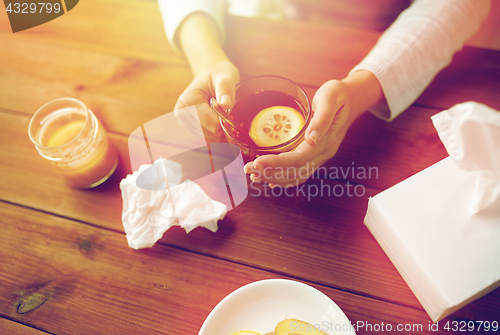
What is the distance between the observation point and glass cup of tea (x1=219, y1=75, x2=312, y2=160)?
1.74 ft

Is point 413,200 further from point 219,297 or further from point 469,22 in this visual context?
point 469,22

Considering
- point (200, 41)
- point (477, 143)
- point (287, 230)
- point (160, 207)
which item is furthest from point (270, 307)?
point (200, 41)

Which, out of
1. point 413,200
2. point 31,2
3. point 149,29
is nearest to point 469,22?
point 413,200

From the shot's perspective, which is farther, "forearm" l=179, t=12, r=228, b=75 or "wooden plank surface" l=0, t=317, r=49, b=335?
"forearm" l=179, t=12, r=228, b=75

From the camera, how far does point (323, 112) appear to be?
53 cm

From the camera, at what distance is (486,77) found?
68cm

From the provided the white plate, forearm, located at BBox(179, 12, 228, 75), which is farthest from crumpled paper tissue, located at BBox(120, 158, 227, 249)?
forearm, located at BBox(179, 12, 228, 75)

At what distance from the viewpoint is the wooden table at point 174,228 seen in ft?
1.78

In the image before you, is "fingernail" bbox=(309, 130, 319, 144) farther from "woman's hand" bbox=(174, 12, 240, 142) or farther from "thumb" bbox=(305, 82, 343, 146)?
"woman's hand" bbox=(174, 12, 240, 142)

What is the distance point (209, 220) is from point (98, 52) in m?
0.52

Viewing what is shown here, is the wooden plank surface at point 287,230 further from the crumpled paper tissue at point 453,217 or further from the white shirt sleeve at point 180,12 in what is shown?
the white shirt sleeve at point 180,12

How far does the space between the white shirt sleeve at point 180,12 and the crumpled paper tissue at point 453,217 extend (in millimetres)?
518

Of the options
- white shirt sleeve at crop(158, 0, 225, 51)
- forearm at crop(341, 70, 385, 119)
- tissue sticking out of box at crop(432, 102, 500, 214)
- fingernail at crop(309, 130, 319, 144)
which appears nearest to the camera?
tissue sticking out of box at crop(432, 102, 500, 214)

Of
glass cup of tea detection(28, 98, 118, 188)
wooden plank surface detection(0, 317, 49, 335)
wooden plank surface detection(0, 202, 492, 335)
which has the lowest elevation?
wooden plank surface detection(0, 317, 49, 335)
